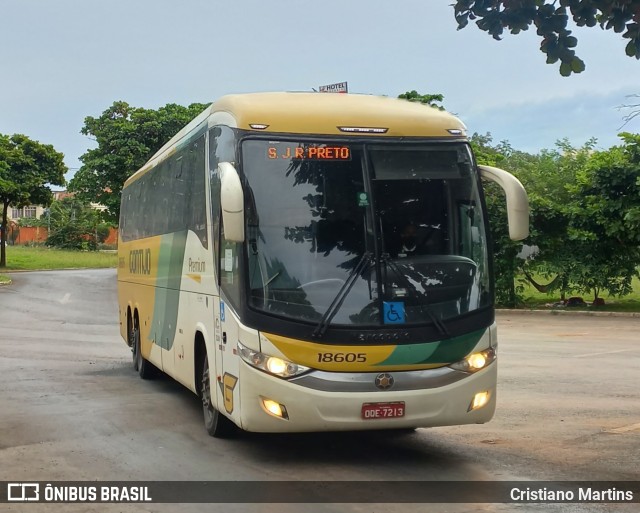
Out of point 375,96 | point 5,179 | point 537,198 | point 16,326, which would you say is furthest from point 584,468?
point 5,179

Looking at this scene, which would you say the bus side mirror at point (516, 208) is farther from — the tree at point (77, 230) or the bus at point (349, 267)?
the tree at point (77, 230)

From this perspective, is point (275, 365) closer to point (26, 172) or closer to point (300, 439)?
point (300, 439)

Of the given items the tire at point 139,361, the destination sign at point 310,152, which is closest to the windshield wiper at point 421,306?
the destination sign at point 310,152

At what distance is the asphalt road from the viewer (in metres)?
7.26

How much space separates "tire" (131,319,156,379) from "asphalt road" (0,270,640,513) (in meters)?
0.17

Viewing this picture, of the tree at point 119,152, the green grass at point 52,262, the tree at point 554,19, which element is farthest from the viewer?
the green grass at point 52,262

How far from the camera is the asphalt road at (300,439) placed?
7.26 m

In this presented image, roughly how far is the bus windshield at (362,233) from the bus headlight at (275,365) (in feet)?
1.21

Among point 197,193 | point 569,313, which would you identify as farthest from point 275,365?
point 569,313

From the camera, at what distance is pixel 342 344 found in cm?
723

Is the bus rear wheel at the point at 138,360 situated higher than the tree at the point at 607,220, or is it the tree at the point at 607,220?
the tree at the point at 607,220

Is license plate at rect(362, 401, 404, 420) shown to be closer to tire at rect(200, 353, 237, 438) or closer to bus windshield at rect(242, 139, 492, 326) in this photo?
bus windshield at rect(242, 139, 492, 326)

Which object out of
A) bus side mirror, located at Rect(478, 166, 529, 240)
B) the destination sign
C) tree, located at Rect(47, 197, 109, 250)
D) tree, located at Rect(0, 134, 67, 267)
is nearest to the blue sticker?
bus side mirror, located at Rect(478, 166, 529, 240)

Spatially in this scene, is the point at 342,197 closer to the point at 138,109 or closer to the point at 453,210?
the point at 453,210
